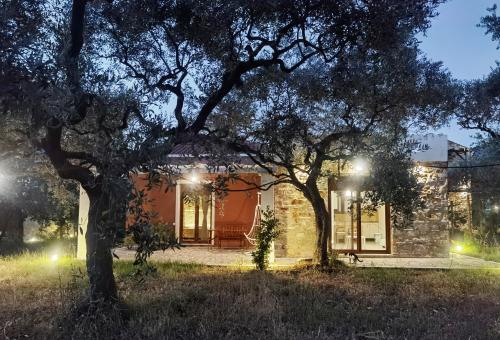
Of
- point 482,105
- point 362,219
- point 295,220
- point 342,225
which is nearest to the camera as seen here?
point 482,105

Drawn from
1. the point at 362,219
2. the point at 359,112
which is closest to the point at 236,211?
the point at 362,219

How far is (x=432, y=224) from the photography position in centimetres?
1452

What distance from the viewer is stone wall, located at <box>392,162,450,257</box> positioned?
14.4 m

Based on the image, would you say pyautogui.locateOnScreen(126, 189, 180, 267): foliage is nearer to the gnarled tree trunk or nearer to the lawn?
the lawn

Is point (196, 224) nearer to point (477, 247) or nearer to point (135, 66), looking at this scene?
point (477, 247)

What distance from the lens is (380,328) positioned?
6.07 m

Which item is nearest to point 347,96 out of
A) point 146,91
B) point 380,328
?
point 146,91

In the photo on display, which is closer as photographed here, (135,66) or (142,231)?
(142,231)

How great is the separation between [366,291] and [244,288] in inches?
86.2

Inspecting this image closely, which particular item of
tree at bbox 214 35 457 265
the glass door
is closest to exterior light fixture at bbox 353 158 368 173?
tree at bbox 214 35 457 265

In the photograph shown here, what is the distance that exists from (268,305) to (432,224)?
30.3ft

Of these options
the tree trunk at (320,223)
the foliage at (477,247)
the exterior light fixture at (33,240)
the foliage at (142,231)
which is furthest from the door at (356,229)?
the exterior light fixture at (33,240)

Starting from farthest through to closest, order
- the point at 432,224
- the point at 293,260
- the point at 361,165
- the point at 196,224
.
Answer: the point at 196,224, the point at 432,224, the point at 293,260, the point at 361,165

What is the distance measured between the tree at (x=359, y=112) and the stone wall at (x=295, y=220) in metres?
4.28
